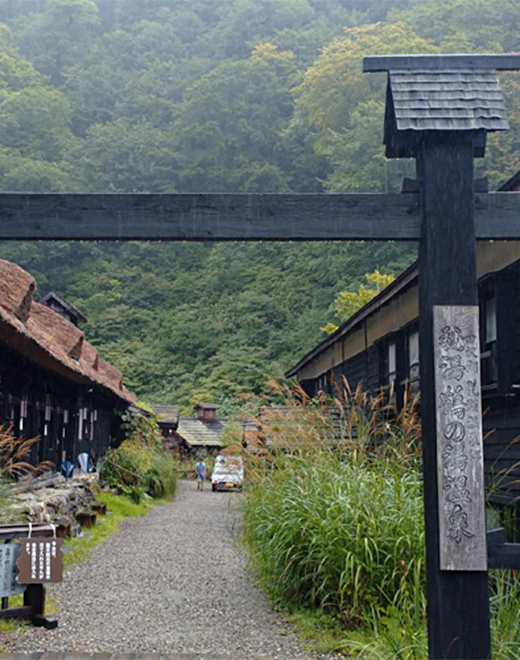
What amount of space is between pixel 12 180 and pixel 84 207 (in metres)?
47.5

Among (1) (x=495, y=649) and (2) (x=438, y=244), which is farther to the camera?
(1) (x=495, y=649)

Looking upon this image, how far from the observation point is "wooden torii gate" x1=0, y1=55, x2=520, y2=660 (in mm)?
4074

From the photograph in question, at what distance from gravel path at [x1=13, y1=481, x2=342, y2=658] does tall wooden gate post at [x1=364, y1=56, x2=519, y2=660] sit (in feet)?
6.24

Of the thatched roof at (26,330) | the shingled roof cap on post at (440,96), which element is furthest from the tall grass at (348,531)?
the thatched roof at (26,330)

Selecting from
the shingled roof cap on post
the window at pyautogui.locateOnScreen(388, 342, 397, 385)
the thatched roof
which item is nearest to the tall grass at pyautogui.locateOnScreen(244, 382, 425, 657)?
the shingled roof cap on post

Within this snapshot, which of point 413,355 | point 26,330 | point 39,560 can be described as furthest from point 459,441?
point 413,355

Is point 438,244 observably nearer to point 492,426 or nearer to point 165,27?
point 492,426

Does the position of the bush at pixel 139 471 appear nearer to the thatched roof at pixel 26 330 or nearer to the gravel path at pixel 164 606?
the thatched roof at pixel 26 330

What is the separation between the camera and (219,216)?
436 cm

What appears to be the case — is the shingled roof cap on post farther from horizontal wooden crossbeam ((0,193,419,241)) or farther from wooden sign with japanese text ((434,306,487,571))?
wooden sign with japanese text ((434,306,487,571))

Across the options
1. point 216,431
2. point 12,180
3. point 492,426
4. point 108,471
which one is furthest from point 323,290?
point 492,426

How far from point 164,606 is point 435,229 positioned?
15.2 feet

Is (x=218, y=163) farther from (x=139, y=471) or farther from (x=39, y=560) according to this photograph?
(x=39, y=560)

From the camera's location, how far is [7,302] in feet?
37.0
